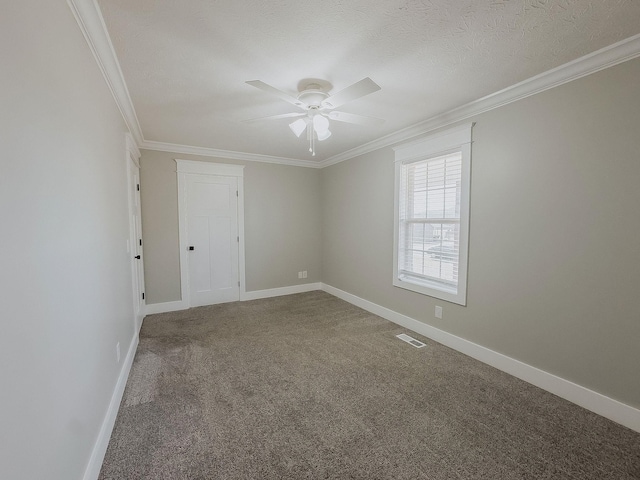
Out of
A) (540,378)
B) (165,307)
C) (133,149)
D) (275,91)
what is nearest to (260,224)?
(165,307)

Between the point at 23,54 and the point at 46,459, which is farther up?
the point at 23,54

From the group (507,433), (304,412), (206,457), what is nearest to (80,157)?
(206,457)

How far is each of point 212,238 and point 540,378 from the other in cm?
423

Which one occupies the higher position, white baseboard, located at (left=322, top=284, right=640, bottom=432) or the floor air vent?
white baseboard, located at (left=322, top=284, right=640, bottom=432)

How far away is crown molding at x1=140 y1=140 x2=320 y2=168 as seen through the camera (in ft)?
12.9

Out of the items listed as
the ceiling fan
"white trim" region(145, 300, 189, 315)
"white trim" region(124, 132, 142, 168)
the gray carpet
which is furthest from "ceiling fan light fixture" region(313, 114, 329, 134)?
"white trim" region(145, 300, 189, 315)

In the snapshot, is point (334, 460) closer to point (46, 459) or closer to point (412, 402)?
point (412, 402)

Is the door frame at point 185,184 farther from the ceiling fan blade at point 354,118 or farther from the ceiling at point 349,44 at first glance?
the ceiling fan blade at point 354,118

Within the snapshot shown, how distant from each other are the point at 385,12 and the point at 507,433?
8.59ft

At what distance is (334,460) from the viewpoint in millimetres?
1604

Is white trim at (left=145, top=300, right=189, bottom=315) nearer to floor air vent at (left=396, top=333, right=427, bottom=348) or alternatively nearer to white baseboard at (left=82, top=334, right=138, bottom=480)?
white baseboard at (left=82, top=334, right=138, bottom=480)

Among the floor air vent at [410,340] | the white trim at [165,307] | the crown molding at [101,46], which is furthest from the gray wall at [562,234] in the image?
the white trim at [165,307]

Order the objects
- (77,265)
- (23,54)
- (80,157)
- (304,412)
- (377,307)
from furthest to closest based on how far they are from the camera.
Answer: (377,307)
(304,412)
(80,157)
(77,265)
(23,54)

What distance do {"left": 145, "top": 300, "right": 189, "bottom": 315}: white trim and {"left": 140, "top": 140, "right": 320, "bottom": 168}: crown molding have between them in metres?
2.19
